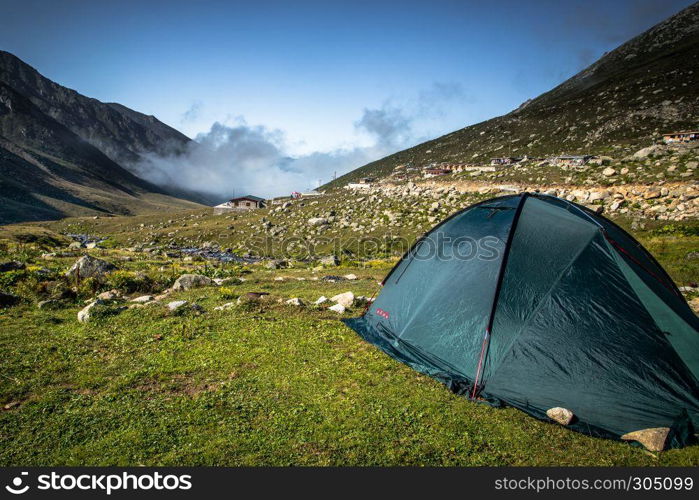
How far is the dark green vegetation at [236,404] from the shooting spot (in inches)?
222

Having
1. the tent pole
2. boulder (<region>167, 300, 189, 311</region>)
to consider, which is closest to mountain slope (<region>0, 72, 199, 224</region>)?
boulder (<region>167, 300, 189, 311</region>)

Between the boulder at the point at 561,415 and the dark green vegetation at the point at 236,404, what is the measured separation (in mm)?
239

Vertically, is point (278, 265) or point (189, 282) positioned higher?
point (189, 282)

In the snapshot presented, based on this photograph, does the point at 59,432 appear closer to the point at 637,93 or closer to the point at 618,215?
the point at 618,215

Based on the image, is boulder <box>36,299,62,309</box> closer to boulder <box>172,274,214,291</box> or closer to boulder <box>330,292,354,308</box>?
boulder <box>172,274,214,291</box>

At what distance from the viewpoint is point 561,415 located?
6543 millimetres

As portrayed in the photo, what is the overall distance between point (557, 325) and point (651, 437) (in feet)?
7.03

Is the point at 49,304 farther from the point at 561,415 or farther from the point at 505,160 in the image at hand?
the point at 505,160

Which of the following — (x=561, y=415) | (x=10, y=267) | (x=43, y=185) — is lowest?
(x=10, y=267)

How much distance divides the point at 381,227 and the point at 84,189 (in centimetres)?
17203

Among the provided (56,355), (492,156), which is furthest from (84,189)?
(56,355)

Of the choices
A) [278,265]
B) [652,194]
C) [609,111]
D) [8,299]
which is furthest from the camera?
[609,111]

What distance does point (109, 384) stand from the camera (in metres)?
7.63

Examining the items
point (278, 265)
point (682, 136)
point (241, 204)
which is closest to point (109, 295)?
point (278, 265)
